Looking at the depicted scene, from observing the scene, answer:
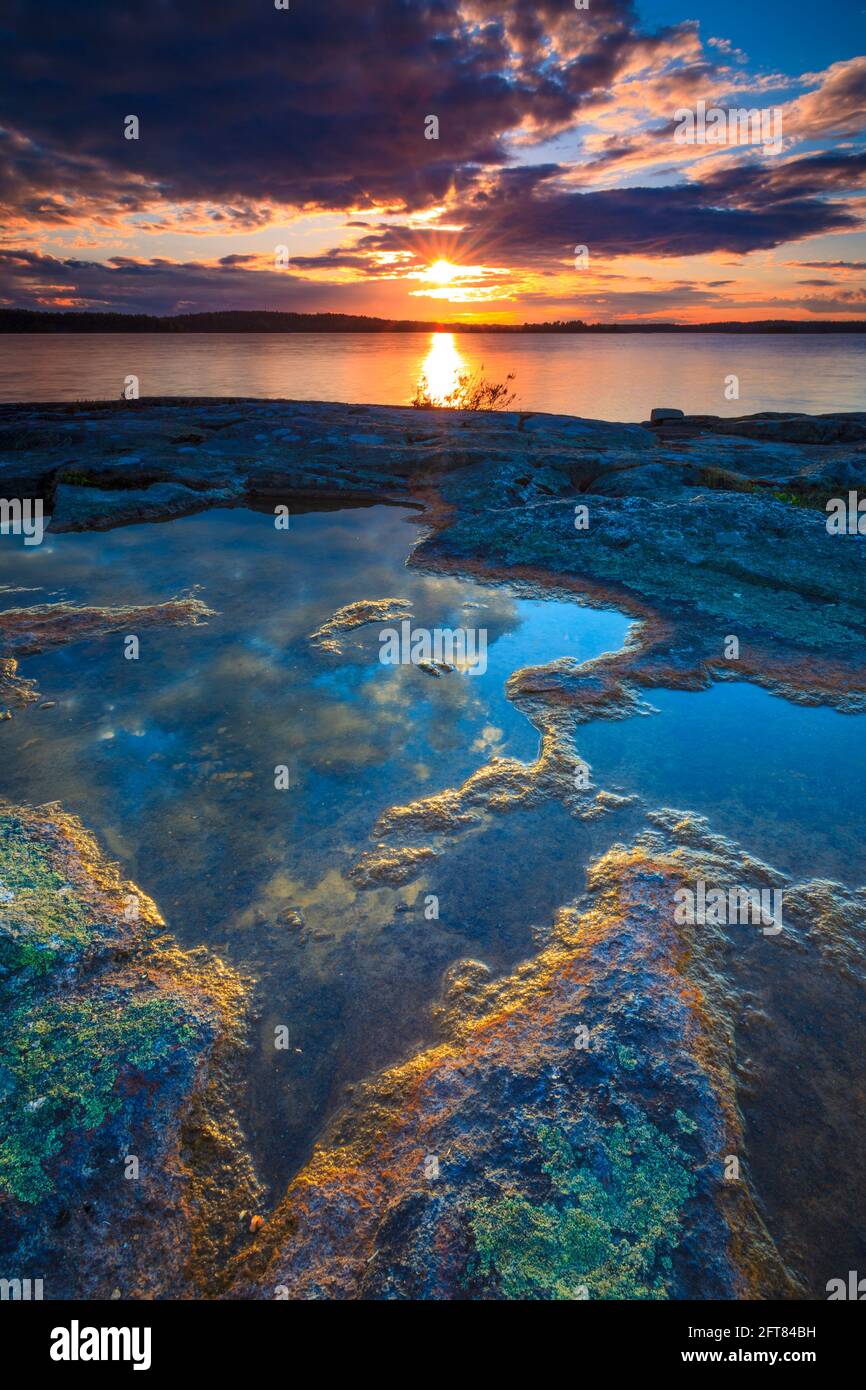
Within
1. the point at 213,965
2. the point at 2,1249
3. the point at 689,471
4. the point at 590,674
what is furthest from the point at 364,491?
the point at 2,1249

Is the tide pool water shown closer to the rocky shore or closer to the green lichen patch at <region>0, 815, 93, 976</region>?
the rocky shore

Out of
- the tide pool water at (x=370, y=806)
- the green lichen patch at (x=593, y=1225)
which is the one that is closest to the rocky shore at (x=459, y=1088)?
the green lichen patch at (x=593, y=1225)

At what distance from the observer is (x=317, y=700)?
6883 mm

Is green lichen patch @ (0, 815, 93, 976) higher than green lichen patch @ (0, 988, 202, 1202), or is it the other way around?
green lichen patch @ (0, 815, 93, 976)

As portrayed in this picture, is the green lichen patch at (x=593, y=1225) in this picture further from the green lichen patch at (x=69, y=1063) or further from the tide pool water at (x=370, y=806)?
the green lichen patch at (x=69, y=1063)

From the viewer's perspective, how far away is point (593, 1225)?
2686 mm

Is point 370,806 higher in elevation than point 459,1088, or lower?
higher

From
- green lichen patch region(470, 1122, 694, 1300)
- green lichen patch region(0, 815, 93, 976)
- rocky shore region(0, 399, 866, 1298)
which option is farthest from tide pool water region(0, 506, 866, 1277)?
green lichen patch region(470, 1122, 694, 1300)

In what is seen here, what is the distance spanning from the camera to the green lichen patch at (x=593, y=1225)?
2529mm

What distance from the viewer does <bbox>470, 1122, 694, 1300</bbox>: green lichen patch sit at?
2529mm

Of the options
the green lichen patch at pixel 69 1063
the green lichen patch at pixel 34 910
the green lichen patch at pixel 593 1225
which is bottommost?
the green lichen patch at pixel 593 1225

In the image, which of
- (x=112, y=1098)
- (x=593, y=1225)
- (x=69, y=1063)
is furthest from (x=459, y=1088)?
(x=69, y=1063)

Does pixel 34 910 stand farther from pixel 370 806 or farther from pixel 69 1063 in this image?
pixel 370 806
